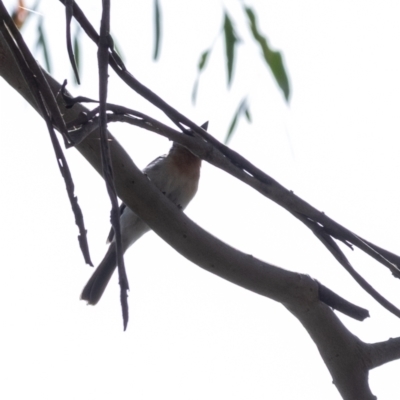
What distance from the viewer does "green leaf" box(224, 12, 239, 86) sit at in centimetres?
142

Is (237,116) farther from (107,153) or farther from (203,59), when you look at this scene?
(107,153)

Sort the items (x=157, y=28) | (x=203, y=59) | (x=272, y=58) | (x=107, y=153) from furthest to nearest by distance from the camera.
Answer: (x=203, y=59) → (x=157, y=28) → (x=272, y=58) → (x=107, y=153)

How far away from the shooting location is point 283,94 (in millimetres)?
1239

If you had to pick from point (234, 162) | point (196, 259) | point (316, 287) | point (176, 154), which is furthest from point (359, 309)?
point (176, 154)

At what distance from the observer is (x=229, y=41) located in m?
1.44

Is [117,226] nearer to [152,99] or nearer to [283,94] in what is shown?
[152,99]

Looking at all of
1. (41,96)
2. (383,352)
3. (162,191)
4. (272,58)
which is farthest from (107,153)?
(162,191)

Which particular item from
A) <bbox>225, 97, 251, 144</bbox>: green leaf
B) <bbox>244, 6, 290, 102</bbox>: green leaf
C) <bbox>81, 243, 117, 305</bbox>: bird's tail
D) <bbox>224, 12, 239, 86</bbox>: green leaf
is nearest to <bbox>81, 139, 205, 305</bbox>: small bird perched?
<bbox>81, 243, 117, 305</bbox>: bird's tail

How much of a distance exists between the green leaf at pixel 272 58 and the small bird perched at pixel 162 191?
2008 mm

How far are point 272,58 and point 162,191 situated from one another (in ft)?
7.12

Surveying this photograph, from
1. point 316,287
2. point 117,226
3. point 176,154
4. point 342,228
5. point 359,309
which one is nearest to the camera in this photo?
point 117,226

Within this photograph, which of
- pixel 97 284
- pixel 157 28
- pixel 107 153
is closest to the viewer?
pixel 107 153

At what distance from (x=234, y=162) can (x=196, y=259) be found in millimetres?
465

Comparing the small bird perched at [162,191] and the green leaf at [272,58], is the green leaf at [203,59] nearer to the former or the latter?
the green leaf at [272,58]
